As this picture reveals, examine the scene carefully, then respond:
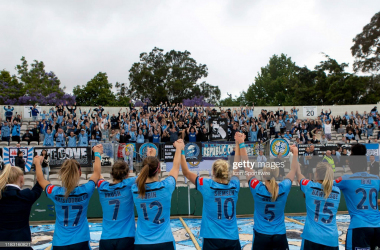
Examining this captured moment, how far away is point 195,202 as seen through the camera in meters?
11.8

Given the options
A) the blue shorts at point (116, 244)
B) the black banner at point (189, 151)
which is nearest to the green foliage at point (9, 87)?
the black banner at point (189, 151)

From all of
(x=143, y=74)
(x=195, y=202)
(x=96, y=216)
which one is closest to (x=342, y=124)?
(x=195, y=202)

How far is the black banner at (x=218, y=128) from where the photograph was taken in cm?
1914

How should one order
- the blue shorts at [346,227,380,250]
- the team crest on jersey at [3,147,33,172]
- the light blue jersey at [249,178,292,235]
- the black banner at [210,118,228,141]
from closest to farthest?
1. the light blue jersey at [249,178,292,235]
2. the blue shorts at [346,227,380,250]
3. the team crest on jersey at [3,147,33,172]
4. the black banner at [210,118,228,141]

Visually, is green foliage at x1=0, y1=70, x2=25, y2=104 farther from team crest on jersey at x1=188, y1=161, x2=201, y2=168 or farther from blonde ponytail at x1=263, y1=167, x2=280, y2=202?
blonde ponytail at x1=263, y1=167, x2=280, y2=202

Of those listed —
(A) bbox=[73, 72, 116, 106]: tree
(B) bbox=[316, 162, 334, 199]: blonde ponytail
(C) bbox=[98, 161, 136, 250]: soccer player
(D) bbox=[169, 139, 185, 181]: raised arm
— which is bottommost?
(C) bbox=[98, 161, 136, 250]: soccer player

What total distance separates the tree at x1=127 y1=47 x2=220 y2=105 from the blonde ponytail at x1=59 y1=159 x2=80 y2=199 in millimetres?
51904

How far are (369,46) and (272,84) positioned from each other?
23727mm

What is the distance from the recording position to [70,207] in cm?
383

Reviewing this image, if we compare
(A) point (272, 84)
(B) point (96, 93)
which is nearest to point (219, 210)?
(B) point (96, 93)

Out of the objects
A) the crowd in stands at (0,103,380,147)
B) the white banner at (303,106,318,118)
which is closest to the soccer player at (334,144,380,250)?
the crowd in stands at (0,103,380,147)

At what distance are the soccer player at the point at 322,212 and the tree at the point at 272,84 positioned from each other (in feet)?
183

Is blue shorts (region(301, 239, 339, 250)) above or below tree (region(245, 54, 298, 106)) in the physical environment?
below

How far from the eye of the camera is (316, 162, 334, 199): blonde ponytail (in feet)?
13.1
